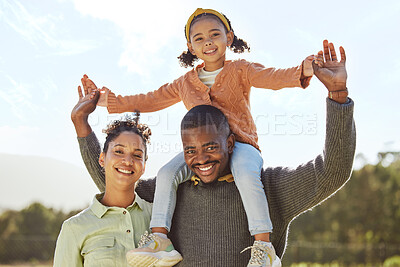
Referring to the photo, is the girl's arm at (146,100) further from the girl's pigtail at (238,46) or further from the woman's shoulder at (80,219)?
the woman's shoulder at (80,219)

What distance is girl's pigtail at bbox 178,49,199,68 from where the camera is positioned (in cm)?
382

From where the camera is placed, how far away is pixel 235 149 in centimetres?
291

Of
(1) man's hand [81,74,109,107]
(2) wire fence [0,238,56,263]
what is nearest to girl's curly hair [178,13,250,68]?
(1) man's hand [81,74,109,107]

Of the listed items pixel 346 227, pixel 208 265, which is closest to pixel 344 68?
pixel 208 265

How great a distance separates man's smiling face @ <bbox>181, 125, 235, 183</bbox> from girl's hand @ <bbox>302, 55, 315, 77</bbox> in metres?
0.60

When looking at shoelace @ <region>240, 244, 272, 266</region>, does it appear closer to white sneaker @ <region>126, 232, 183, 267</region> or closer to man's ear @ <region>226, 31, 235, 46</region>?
white sneaker @ <region>126, 232, 183, 267</region>

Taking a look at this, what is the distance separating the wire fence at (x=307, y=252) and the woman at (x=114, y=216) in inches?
461

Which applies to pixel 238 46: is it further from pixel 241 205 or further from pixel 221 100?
pixel 241 205

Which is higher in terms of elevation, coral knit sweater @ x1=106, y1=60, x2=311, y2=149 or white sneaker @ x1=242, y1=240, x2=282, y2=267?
coral knit sweater @ x1=106, y1=60, x2=311, y2=149

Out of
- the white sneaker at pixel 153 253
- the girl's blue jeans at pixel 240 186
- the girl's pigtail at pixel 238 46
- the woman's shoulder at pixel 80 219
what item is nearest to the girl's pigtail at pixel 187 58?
the girl's pigtail at pixel 238 46

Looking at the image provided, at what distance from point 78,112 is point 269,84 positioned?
4.61ft

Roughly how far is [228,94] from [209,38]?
0.41 meters

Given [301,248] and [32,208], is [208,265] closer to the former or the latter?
[301,248]

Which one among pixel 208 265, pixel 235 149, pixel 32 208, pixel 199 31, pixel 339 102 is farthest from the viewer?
pixel 32 208
